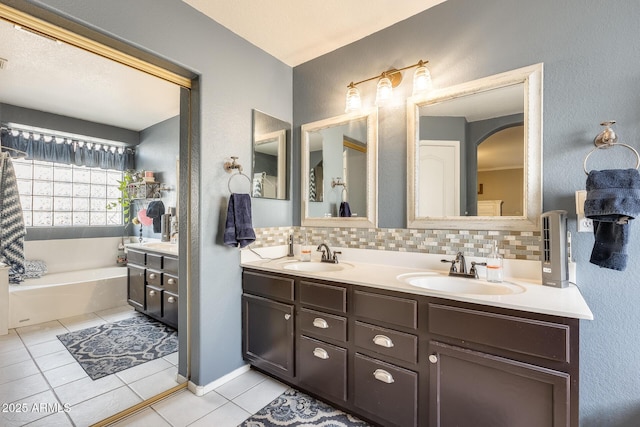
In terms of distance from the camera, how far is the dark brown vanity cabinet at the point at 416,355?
108cm

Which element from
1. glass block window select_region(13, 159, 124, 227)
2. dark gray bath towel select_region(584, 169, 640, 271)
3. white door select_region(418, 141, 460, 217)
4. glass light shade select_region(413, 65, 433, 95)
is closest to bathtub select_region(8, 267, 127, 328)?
glass block window select_region(13, 159, 124, 227)

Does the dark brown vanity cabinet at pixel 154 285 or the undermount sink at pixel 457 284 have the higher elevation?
the undermount sink at pixel 457 284

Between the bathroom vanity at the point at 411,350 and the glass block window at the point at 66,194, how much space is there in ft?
3.55

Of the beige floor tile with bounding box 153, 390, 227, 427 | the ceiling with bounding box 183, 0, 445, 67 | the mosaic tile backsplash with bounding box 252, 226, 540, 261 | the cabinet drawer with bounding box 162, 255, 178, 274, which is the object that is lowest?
the beige floor tile with bounding box 153, 390, 227, 427

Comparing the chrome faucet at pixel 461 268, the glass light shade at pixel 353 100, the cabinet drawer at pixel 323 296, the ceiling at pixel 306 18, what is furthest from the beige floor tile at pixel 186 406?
the ceiling at pixel 306 18

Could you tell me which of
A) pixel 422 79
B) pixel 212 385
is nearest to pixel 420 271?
pixel 422 79

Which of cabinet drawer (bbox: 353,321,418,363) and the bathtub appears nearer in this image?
cabinet drawer (bbox: 353,321,418,363)

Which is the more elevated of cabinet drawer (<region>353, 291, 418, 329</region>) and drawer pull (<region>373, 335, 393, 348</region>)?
cabinet drawer (<region>353, 291, 418, 329</region>)

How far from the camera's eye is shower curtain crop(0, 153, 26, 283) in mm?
1420

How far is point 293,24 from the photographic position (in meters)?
2.02

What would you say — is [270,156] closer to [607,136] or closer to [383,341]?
[383,341]

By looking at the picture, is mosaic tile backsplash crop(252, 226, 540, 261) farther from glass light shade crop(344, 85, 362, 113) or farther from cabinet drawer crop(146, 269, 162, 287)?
glass light shade crop(344, 85, 362, 113)

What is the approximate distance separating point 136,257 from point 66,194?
0.67 metres

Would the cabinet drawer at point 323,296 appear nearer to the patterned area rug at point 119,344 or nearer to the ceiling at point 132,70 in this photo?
the patterned area rug at point 119,344
